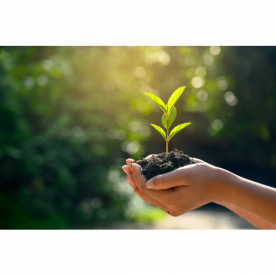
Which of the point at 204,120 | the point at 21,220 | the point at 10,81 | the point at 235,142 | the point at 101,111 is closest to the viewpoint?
the point at 10,81

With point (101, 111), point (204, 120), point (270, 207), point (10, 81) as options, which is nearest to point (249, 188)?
point (270, 207)

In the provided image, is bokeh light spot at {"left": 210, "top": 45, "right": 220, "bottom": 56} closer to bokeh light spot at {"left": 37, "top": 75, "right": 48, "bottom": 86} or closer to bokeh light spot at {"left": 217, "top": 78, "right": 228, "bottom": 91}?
bokeh light spot at {"left": 217, "top": 78, "right": 228, "bottom": 91}

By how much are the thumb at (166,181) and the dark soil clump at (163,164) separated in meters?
0.13

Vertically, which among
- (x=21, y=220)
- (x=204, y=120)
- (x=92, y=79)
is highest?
(x=92, y=79)

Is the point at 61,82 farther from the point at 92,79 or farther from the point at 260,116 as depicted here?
the point at 260,116

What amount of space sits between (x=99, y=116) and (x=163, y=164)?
494cm

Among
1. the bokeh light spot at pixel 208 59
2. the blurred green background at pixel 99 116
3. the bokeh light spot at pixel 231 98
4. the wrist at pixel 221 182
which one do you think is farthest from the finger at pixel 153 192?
the bokeh light spot at pixel 208 59

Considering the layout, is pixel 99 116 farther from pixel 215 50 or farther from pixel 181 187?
pixel 181 187

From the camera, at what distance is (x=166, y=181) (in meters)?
1.30

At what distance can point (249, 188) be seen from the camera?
1384 mm

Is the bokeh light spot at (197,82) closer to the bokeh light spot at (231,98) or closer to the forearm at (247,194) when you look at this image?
the bokeh light spot at (231,98)

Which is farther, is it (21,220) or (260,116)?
(260,116)

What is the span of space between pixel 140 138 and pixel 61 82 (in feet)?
7.66

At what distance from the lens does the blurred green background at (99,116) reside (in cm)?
439
